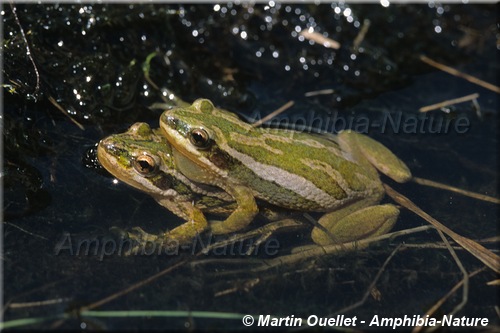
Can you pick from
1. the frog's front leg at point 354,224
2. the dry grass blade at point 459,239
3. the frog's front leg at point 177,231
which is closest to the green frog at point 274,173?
the frog's front leg at point 354,224

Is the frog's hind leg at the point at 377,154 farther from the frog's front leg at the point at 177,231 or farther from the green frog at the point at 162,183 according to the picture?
the frog's front leg at the point at 177,231

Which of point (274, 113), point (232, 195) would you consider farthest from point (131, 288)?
point (274, 113)

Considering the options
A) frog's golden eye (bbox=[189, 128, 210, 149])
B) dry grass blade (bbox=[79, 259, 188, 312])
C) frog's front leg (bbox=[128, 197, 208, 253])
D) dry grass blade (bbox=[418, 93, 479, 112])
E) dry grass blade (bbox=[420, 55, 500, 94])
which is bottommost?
dry grass blade (bbox=[79, 259, 188, 312])

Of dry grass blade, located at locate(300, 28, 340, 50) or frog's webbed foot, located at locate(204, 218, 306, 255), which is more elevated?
dry grass blade, located at locate(300, 28, 340, 50)

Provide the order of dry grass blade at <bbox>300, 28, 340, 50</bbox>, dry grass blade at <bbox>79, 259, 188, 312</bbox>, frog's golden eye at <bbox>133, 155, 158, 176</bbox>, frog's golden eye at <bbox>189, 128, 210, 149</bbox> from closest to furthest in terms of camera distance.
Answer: dry grass blade at <bbox>79, 259, 188, 312</bbox> → frog's golden eye at <bbox>189, 128, 210, 149</bbox> → frog's golden eye at <bbox>133, 155, 158, 176</bbox> → dry grass blade at <bbox>300, 28, 340, 50</bbox>

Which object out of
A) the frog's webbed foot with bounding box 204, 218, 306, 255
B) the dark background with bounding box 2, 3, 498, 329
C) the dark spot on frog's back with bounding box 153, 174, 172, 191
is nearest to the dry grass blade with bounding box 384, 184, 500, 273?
the dark background with bounding box 2, 3, 498, 329

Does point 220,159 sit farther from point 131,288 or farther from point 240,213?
point 131,288

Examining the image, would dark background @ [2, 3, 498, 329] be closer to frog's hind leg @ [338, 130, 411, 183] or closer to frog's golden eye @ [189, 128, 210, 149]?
frog's hind leg @ [338, 130, 411, 183]
